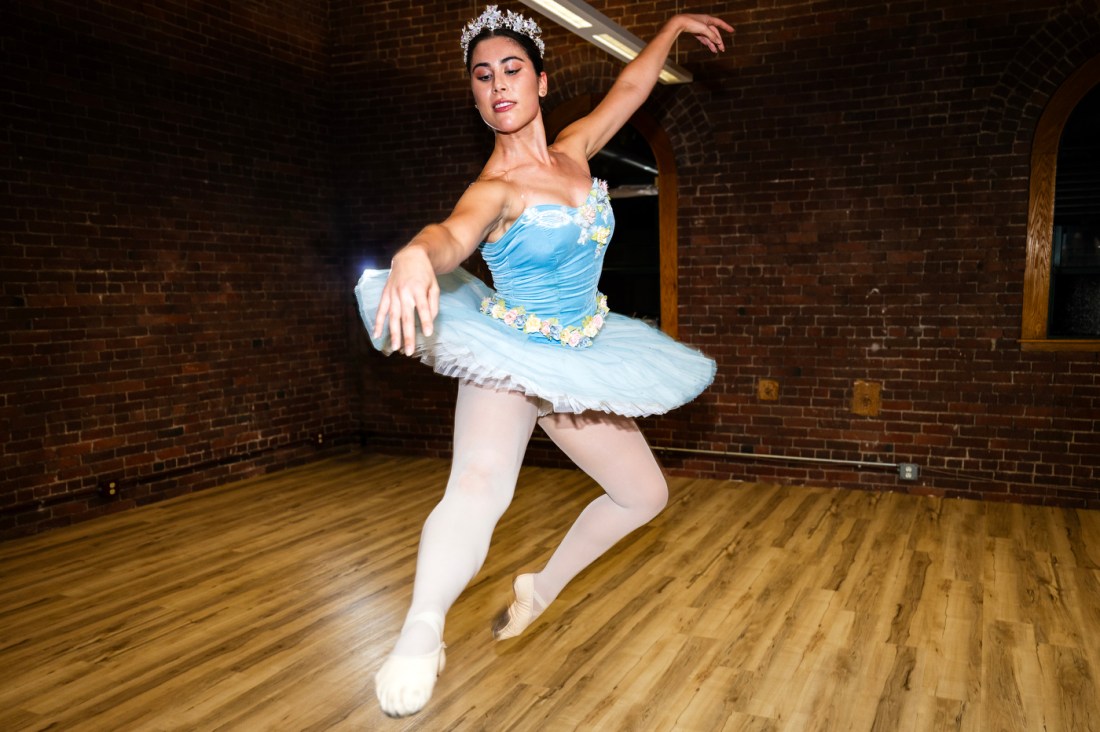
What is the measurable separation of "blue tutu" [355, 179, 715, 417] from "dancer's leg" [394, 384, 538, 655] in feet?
0.20

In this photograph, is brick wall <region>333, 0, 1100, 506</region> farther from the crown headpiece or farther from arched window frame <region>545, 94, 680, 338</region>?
the crown headpiece

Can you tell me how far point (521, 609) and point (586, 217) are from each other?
4.22 ft

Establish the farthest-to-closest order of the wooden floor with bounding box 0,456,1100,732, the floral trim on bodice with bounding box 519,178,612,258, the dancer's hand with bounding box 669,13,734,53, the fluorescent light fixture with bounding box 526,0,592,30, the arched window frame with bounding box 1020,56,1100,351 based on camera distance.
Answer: the arched window frame with bounding box 1020,56,1100,351
the fluorescent light fixture with bounding box 526,0,592,30
the dancer's hand with bounding box 669,13,734,53
the wooden floor with bounding box 0,456,1100,732
the floral trim on bodice with bounding box 519,178,612,258

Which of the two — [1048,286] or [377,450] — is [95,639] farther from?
[1048,286]

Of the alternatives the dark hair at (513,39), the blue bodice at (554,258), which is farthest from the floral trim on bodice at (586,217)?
the dark hair at (513,39)

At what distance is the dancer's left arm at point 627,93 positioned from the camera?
8.36ft

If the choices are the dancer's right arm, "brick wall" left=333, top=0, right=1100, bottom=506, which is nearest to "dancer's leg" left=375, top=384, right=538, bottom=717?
the dancer's right arm

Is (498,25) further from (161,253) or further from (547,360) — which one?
(161,253)

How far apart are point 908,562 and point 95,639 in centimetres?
350

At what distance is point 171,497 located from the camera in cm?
537

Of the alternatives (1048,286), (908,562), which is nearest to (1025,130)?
(1048,286)

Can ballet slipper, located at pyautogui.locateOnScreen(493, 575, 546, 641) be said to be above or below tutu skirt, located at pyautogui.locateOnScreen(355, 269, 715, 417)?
below

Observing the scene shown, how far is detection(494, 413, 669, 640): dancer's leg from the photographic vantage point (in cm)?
225

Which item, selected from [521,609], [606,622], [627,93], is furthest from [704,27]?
[606,622]
